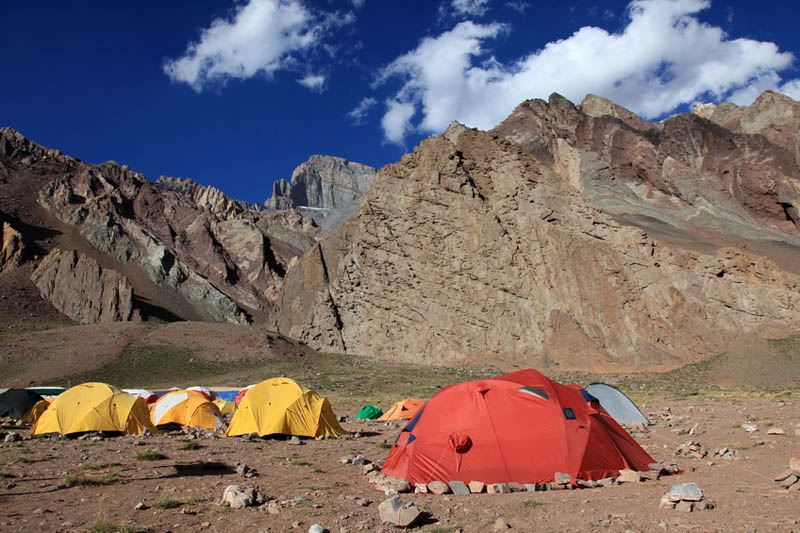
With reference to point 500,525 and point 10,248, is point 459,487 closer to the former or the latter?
point 500,525

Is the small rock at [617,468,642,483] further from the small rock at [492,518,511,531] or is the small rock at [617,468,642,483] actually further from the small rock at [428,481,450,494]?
the small rock at [492,518,511,531]

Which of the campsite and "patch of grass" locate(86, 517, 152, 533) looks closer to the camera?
"patch of grass" locate(86, 517, 152, 533)

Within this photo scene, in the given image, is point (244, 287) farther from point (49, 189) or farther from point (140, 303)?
point (49, 189)

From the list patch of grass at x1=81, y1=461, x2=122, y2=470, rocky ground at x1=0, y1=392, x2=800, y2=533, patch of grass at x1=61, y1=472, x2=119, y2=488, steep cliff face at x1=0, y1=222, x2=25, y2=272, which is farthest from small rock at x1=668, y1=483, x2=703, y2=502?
steep cliff face at x1=0, y1=222, x2=25, y2=272

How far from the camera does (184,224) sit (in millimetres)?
139750

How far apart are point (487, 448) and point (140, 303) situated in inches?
4033

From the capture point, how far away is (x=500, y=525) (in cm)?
787

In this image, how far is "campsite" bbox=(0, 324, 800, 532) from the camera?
8164mm

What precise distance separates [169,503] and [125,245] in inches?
4750

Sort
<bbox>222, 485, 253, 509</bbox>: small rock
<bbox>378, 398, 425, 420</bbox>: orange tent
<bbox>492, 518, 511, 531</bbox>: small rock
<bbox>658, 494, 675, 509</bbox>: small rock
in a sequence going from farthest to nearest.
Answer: <bbox>378, 398, 425, 420</bbox>: orange tent, <bbox>222, 485, 253, 509</bbox>: small rock, <bbox>658, 494, 675, 509</bbox>: small rock, <bbox>492, 518, 511, 531</bbox>: small rock

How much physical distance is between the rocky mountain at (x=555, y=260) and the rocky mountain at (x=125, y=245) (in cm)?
3303

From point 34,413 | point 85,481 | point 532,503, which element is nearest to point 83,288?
point 34,413

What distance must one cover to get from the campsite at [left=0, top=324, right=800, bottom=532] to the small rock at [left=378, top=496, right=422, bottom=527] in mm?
155

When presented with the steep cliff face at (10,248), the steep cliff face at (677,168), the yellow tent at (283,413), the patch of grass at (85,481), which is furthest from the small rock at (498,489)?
the steep cliff face at (10,248)
